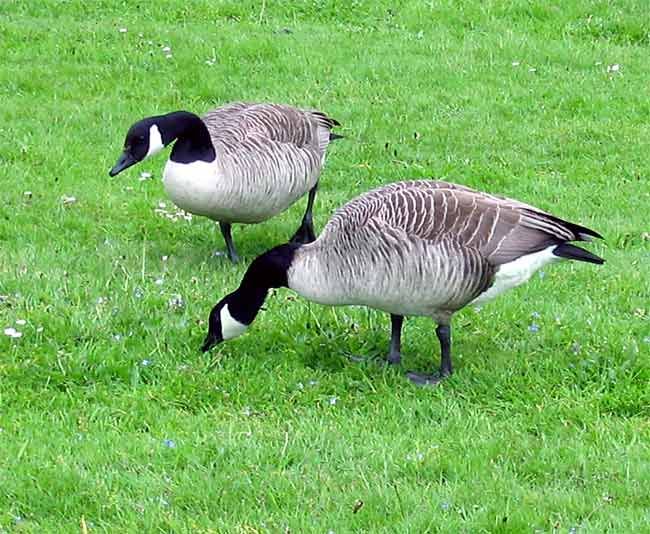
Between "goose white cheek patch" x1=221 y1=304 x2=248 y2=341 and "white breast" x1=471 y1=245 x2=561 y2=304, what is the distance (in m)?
1.21

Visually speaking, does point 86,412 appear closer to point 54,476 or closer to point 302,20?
point 54,476

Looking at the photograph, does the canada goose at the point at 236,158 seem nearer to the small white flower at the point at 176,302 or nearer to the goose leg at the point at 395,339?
the small white flower at the point at 176,302

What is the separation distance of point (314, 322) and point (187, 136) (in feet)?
5.58

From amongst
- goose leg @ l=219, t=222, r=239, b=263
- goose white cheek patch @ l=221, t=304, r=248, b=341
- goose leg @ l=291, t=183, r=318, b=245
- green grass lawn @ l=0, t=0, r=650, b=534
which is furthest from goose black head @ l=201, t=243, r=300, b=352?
goose leg @ l=291, t=183, r=318, b=245

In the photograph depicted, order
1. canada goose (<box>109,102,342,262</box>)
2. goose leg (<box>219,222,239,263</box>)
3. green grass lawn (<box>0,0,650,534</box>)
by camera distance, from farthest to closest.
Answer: goose leg (<box>219,222,239,263</box>) → canada goose (<box>109,102,342,262</box>) → green grass lawn (<box>0,0,650,534</box>)

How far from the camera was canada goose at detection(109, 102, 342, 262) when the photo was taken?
7.95 meters

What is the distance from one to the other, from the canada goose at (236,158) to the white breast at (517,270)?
7.20ft

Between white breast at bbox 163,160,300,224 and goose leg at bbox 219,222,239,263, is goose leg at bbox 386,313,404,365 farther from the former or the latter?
goose leg at bbox 219,222,239,263

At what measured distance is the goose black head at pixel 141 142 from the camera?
309 inches

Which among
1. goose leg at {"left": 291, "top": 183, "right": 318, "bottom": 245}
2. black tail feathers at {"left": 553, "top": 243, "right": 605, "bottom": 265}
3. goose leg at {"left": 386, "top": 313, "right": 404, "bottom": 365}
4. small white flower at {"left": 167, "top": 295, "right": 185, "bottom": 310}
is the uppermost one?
black tail feathers at {"left": 553, "top": 243, "right": 605, "bottom": 265}

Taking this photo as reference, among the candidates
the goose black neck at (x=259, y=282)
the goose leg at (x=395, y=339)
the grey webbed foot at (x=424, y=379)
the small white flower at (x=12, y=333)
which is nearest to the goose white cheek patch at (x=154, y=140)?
the goose black neck at (x=259, y=282)

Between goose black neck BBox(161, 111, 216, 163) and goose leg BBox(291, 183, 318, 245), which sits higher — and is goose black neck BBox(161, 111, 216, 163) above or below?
above

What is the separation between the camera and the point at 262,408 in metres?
6.06

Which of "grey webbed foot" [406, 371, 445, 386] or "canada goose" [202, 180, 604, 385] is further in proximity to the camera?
"grey webbed foot" [406, 371, 445, 386]
